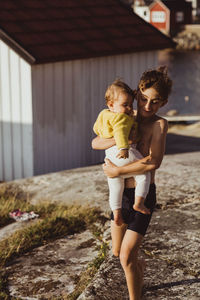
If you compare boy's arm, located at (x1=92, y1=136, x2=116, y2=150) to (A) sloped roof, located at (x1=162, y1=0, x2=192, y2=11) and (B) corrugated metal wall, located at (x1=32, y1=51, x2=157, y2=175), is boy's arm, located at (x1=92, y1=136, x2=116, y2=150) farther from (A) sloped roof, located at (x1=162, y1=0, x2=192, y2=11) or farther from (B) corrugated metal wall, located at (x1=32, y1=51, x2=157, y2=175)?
(A) sloped roof, located at (x1=162, y1=0, x2=192, y2=11)

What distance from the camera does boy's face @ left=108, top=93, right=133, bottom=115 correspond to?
3631 millimetres

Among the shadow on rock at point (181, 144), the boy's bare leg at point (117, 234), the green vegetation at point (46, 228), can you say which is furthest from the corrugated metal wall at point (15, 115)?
the boy's bare leg at point (117, 234)

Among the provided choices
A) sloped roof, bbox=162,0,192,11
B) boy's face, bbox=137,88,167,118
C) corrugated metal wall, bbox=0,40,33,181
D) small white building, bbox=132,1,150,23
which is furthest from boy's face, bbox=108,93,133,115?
small white building, bbox=132,1,150,23

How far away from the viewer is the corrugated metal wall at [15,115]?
29.9 feet

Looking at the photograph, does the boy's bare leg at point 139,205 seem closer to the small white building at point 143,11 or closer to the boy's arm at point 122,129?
the boy's arm at point 122,129

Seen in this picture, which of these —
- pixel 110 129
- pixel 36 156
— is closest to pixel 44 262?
pixel 110 129

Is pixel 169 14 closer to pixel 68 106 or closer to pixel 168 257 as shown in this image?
pixel 68 106

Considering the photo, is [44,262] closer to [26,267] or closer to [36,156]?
[26,267]

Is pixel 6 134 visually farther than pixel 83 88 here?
No

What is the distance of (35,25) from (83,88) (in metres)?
1.42

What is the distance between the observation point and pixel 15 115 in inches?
368

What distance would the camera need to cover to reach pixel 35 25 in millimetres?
9688

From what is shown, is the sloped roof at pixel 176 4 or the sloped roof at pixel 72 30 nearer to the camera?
the sloped roof at pixel 72 30

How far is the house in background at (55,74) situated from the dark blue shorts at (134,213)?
5.38 meters
